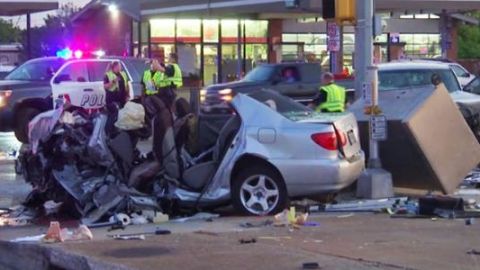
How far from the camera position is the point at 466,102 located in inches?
663

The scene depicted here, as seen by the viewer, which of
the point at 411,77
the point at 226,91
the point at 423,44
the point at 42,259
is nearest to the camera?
the point at 42,259

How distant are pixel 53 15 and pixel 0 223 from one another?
255 ft

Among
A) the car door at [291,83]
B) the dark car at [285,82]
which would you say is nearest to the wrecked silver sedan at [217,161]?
the dark car at [285,82]

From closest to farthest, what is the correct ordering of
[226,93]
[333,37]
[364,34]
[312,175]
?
[312,175] < [364,34] < [333,37] < [226,93]

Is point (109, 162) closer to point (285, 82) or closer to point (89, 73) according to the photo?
point (89, 73)

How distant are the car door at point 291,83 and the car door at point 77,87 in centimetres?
599

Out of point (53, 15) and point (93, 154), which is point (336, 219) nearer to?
point (93, 154)

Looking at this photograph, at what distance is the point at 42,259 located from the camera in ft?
29.6

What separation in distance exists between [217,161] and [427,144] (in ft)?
9.33

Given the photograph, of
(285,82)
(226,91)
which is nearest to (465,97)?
(226,91)

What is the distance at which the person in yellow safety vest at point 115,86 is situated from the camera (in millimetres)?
17000

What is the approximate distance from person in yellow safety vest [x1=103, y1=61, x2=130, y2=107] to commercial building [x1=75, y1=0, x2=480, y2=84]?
21.0m

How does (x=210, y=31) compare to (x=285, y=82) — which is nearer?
(x=285, y=82)

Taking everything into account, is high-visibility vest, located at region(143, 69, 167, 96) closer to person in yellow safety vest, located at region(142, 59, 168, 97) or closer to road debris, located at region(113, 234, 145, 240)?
person in yellow safety vest, located at region(142, 59, 168, 97)
